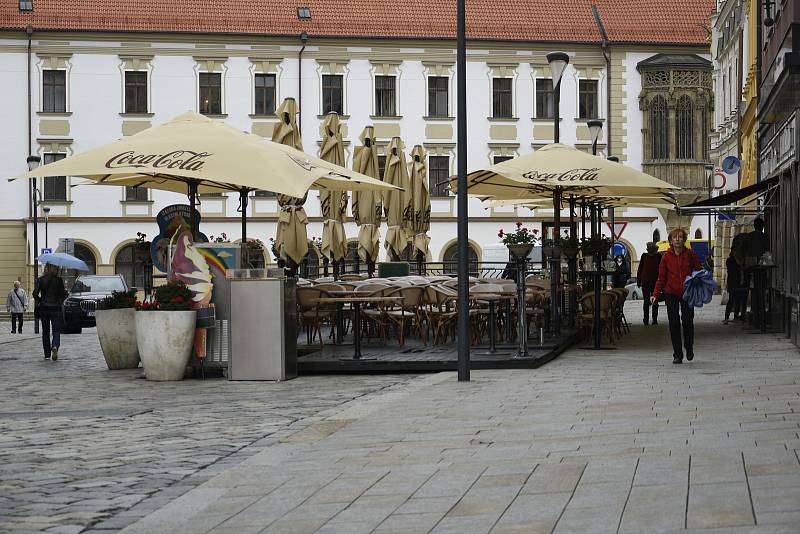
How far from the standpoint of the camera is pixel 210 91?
52.7 metres

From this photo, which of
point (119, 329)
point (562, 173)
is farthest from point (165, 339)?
point (562, 173)

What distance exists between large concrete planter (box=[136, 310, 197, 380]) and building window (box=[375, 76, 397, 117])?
38.8m

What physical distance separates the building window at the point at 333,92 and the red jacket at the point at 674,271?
37604 mm

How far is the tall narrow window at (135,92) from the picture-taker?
52312 mm

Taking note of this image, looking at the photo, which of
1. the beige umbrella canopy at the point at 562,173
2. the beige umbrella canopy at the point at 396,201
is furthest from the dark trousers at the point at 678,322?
the beige umbrella canopy at the point at 396,201

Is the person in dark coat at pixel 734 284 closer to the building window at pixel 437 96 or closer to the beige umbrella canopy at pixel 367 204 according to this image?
the beige umbrella canopy at pixel 367 204

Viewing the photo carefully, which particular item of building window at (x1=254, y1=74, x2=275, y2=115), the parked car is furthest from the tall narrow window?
the parked car

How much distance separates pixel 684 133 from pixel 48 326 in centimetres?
3850

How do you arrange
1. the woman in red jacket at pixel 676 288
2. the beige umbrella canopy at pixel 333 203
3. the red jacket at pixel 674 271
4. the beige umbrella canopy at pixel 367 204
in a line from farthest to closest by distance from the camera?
1. the beige umbrella canopy at pixel 367 204
2. the beige umbrella canopy at pixel 333 203
3. the red jacket at pixel 674 271
4. the woman in red jacket at pixel 676 288

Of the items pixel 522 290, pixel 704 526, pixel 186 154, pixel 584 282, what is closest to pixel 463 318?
pixel 522 290

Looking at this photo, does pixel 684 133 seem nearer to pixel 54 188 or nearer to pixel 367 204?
pixel 54 188

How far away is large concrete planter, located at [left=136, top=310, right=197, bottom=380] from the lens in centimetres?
1534

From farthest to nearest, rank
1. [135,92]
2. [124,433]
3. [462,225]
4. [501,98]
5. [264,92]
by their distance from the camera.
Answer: [501,98], [264,92], [135,92], [462,225], [124,433]

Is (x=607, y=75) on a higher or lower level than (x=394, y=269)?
higher
